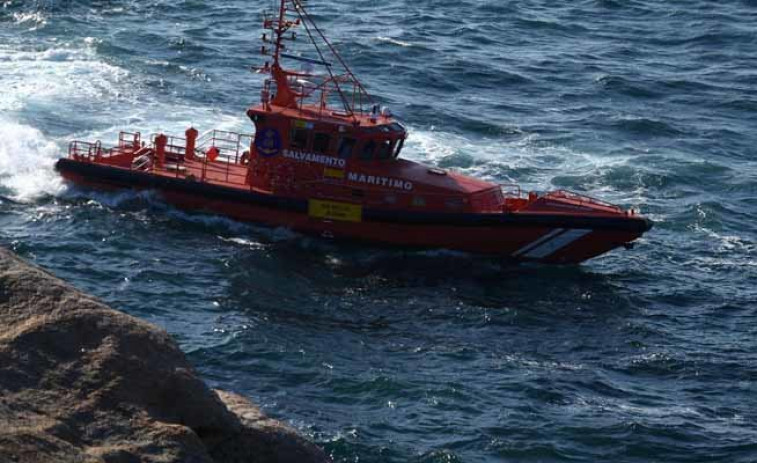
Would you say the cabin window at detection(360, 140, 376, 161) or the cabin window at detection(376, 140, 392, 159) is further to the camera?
the cabin window at detection(376, 140, 392, 159)

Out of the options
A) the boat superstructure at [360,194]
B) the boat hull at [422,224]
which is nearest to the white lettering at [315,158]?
the boat superstructure at [360,194]

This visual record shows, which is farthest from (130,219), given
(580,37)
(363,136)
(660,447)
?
(580,37)

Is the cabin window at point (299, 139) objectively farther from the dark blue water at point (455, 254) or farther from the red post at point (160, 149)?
the red post at point (160, 149)

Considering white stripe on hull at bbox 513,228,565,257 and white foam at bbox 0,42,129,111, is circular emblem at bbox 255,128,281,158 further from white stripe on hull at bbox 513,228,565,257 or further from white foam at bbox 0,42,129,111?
white foam at bbox 0,42,129,111

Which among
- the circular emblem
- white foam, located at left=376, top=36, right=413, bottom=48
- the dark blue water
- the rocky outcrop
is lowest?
the dark blue water

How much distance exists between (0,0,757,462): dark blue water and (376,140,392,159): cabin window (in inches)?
99.9

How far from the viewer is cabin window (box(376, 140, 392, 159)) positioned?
30703 millimetres

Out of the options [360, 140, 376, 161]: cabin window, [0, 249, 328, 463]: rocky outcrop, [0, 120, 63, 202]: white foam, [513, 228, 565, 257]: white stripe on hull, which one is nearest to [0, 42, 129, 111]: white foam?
[0, 120, 63, 202]: white foam

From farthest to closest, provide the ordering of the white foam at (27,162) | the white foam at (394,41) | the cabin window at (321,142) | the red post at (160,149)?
the white foam at (394,41), the white foam at (27,162), the red post at (160,149), the cabin window at (321,142)

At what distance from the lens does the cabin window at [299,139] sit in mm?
30734

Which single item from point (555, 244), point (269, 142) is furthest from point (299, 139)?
point (555, 244)

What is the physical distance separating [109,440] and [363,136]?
61.1ft

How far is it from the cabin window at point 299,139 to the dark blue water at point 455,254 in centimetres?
235

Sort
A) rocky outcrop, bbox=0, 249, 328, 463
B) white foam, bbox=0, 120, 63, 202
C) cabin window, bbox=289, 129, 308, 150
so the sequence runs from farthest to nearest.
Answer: white foam, bbox=0, 120, 63, 202 < cabin window, bbox=289, 129, 308, 150 < rocky outcrop, bbox=0, 249, 328, 463
